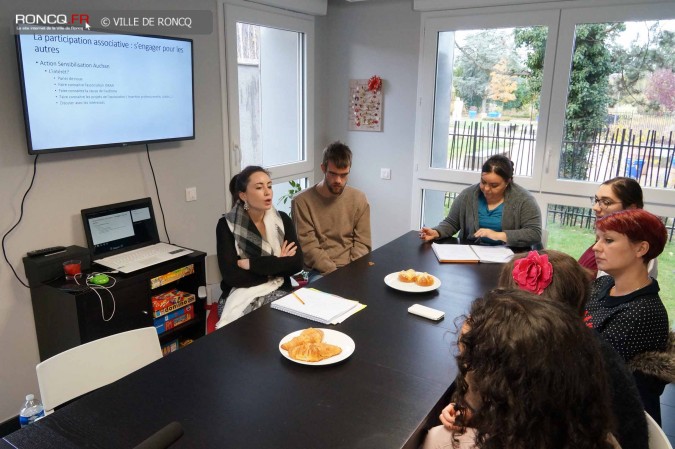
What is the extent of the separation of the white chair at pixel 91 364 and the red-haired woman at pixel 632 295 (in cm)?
164

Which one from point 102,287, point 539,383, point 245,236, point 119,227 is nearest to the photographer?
point 539,383

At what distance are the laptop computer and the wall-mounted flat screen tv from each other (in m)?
0.38

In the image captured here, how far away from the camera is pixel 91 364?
1.61 meters

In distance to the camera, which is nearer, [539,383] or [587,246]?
[539,383]

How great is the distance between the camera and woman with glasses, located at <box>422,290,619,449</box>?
865mm

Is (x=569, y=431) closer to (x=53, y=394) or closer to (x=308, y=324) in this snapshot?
(x=308, y=324)

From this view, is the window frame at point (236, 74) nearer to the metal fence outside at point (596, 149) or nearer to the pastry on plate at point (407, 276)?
the metal fence outside at point (596, 149)

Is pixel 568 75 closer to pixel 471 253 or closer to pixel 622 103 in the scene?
pixel 622 103

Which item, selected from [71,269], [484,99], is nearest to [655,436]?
[71,269]

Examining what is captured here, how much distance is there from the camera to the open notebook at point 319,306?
5.65 ft

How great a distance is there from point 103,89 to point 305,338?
1.90 metres

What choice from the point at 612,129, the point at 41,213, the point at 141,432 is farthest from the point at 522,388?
the point at 612,129

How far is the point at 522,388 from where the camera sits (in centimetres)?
87

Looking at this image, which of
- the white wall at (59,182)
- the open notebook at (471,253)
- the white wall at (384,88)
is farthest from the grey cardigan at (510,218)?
the white wall at (59,182)
